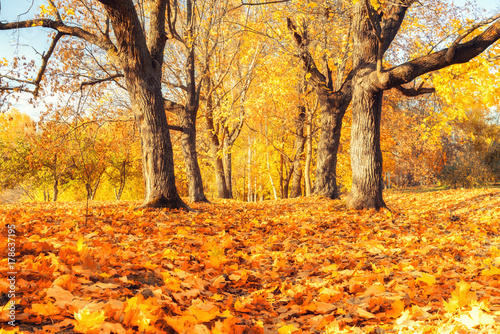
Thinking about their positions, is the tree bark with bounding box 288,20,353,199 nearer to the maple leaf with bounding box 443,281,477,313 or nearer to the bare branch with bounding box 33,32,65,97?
the bare branch with bounding box 33,32,65,97

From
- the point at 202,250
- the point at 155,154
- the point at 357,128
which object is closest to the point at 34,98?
the point at 155,154

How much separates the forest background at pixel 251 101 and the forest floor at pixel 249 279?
186 centimetres

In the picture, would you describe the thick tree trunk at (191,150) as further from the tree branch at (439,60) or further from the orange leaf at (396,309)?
the orange leaf at (396,309)

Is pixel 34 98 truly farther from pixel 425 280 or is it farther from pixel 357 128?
pixel 425 280

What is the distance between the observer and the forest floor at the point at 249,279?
178 cm

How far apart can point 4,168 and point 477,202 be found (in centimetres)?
2798

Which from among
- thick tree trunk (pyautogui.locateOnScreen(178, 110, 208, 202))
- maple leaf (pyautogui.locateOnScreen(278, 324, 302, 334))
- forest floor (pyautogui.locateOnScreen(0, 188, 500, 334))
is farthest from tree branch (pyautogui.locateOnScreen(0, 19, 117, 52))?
maple leaf (pyautogui.locateOnScreen(278, 324, 302, 334))

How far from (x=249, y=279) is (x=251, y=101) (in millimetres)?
11279

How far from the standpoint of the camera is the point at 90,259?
2.70m

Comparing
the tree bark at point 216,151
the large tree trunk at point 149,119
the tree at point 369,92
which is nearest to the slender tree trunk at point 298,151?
the tree bark at point 216,151

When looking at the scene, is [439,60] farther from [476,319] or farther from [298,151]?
[298,151]

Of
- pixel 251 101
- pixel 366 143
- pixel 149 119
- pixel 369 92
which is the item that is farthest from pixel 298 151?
pixel 149 119

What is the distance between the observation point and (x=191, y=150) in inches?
413

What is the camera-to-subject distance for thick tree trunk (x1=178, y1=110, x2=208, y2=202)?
10320mm
